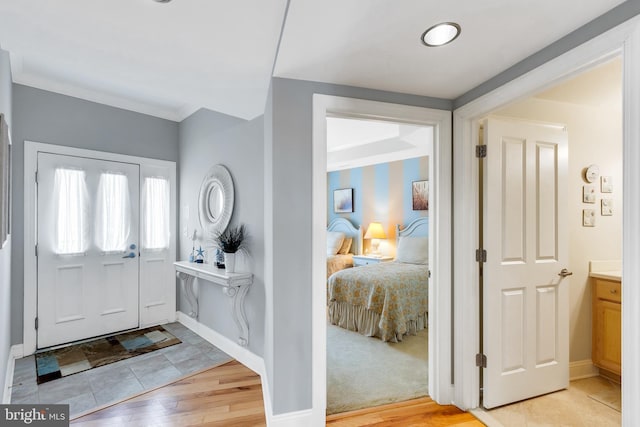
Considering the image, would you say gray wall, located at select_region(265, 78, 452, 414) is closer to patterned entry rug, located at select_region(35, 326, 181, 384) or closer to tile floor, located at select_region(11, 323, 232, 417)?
tile floor, located at select_region(11, 323, 232, 417)

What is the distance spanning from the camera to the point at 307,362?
6.59 ft

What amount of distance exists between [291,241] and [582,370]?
2.71 meters

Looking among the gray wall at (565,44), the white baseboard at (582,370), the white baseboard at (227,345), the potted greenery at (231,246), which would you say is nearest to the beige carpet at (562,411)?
the white baseboard at (582,370)

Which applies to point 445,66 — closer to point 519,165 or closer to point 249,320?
point 519,165

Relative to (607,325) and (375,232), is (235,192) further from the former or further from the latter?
(607,325)

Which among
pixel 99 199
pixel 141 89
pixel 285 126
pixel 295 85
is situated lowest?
pixel 99 199

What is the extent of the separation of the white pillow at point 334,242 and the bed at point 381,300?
6.37 ft

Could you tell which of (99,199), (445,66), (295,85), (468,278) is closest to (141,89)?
(99,199)

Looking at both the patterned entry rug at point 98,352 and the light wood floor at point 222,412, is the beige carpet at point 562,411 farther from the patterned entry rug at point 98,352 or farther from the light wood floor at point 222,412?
the patterned entry rug at point 98,352

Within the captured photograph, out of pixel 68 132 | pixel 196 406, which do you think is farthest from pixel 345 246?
pixel 68 132

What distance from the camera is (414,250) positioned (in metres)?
4.61

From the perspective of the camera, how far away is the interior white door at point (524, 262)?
222 centimetres

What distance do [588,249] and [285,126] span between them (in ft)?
8.92

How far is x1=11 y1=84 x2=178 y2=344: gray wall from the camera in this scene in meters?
3.00
